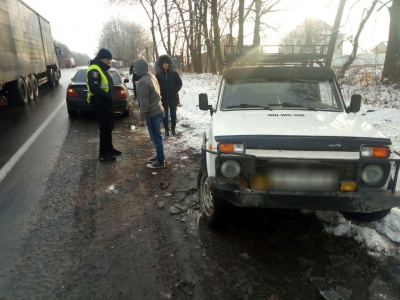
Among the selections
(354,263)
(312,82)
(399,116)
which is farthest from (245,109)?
(399,116)

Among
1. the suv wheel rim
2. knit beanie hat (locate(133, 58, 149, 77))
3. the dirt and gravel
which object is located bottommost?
the dirt and gravel

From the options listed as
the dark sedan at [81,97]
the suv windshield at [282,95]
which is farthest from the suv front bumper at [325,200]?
the dark sedan at [81,97]

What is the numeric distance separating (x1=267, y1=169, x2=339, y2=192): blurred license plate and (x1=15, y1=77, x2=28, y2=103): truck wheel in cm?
1204

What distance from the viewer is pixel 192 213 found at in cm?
400

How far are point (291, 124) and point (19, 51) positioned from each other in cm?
1180

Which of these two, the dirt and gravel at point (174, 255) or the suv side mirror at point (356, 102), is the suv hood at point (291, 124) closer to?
the suv side mirror at point (356, 102)

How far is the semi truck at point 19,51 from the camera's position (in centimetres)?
→ 994

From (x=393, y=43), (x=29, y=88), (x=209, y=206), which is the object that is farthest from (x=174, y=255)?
(x=393, y=43)

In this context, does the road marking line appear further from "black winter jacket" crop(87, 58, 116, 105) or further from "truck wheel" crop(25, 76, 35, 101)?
"truck wheel" crop(25, 76, 35, 101)

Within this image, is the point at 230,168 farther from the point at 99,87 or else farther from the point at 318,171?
the point at 99,87

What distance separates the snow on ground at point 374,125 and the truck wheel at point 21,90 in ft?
20.4

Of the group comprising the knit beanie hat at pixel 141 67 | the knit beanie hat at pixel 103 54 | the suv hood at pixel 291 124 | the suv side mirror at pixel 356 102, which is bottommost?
the suv hood at pixel 291 124

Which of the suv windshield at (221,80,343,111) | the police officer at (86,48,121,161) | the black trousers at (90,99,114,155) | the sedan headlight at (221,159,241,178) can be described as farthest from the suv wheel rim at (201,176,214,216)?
the black trousers at (90,99,114,155)

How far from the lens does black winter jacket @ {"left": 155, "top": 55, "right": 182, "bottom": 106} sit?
7413 mm
